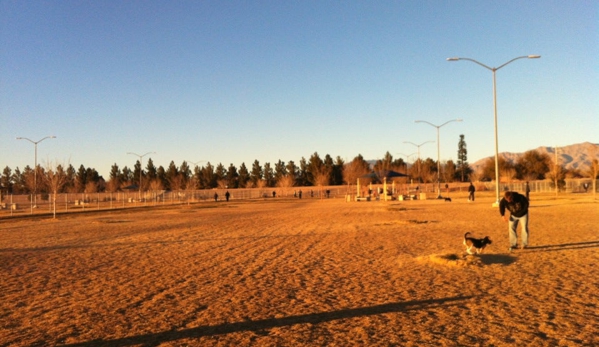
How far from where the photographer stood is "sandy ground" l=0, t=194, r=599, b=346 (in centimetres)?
665

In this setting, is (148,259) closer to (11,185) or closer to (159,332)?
(159,332)

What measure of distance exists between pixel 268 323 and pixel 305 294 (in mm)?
2017

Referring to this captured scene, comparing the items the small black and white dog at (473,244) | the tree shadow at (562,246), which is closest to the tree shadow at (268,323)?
the small black and white dog at (473,244)

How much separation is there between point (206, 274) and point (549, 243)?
37.2 ft

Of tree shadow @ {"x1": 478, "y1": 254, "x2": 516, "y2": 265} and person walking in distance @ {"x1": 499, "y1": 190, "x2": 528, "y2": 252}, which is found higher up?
person walking in distance @ {"x1": 499, "y1": 190, "x2": 528, "y2": 252}

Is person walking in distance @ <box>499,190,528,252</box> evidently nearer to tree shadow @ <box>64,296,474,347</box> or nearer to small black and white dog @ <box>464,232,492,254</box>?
small black and white dog @ <box>464,232,492,254</box>

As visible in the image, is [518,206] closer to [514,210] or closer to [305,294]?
[514,210]

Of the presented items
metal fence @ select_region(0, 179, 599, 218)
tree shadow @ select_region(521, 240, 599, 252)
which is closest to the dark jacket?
tree shadow @ select_region(521, 240, 599, 252)

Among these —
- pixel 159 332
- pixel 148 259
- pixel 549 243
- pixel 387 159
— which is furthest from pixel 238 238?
pixel 387 159

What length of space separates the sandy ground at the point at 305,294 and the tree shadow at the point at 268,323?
0.02 metres

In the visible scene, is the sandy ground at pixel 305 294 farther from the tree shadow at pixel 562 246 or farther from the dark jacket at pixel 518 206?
the dark jacket at pixel 518 206

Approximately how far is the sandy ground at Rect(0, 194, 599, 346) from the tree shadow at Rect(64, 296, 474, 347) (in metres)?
0.02

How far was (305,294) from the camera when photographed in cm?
921

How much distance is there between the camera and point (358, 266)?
485 inches
